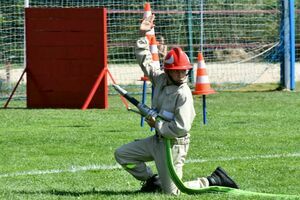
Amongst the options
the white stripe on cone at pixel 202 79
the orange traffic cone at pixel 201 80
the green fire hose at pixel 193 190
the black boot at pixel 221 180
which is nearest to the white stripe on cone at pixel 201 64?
the orange traffic cone at pixel 201 80

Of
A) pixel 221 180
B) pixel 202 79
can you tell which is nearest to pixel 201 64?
pixel 202 79

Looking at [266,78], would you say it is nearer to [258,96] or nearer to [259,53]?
[259,53]

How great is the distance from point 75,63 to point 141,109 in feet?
29.6

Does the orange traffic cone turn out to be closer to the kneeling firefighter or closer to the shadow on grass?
the kneeling firefighter

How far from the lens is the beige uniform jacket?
8141 millimetres

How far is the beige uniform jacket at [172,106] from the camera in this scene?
8.14m

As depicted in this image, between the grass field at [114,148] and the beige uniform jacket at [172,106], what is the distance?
59cm

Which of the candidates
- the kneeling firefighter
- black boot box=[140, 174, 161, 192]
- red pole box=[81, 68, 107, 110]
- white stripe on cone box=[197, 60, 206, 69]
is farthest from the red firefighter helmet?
red pole box=[81, 68, 107, 110]

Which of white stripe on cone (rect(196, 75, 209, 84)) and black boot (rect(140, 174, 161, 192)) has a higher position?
white stripe on cone (rect(196, 75, 209, 84))

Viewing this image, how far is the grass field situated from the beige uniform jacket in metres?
0.59

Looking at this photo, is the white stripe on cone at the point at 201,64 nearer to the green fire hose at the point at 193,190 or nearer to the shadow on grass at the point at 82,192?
the shadow on grass at the point at 82,192

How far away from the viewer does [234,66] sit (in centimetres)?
2316

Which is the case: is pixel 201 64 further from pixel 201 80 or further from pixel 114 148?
pixel 114 148

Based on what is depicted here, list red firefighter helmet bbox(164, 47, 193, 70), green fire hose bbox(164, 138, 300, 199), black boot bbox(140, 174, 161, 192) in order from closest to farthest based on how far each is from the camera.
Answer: green fire hose bbox(164, 138, 300, 199) → red firefighter helmet bbox(164, 47, 193, 70) → black boot bbox(140, 174, 161, 192)
